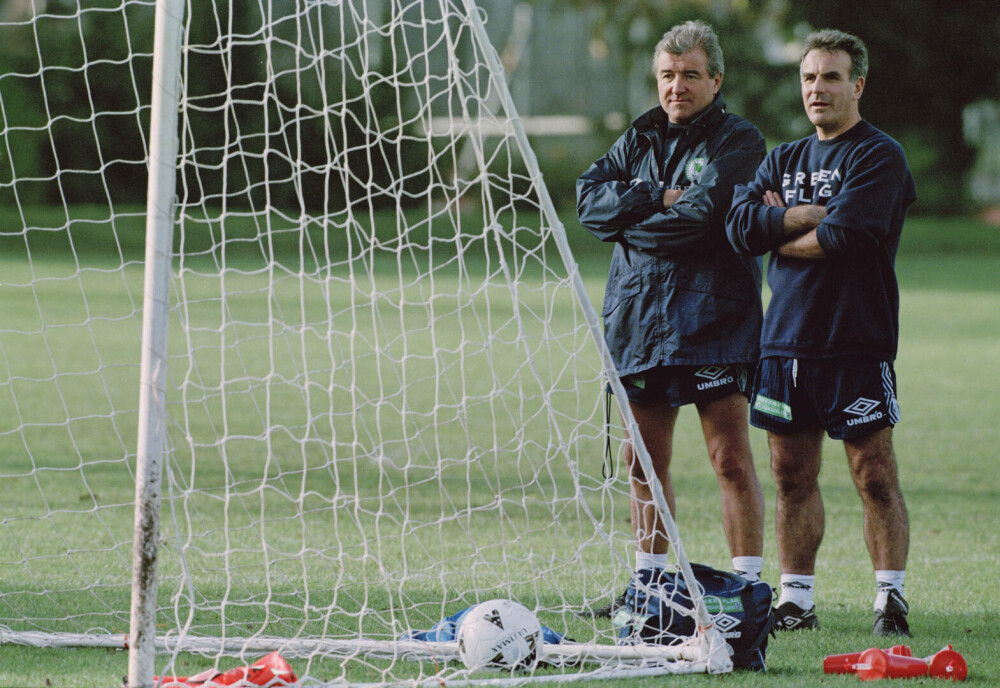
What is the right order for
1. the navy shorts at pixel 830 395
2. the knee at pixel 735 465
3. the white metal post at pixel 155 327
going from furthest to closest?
the knee at pixel 735 465, the navy shorts at pixel 830 395, the white metal post at pixel 155 327

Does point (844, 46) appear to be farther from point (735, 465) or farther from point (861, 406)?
point (735, 465)

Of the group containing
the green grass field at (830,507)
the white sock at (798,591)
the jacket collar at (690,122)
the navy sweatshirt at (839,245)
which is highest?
the jacket collar at (690,122)

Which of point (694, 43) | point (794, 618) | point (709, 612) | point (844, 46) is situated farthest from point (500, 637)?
point (844, 46)

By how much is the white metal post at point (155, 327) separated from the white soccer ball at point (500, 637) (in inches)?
38.6

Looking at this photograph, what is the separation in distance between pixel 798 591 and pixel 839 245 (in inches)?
47.5

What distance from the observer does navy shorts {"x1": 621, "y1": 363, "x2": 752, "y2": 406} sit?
4156 millimetres

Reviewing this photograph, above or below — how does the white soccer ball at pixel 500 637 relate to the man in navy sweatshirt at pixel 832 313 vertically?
below

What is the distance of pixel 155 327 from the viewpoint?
9.70ft

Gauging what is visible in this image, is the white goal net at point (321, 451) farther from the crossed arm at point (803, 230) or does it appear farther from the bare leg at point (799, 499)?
the crossed arm at point (803, 230)

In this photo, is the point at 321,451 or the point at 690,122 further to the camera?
the point at 321,451

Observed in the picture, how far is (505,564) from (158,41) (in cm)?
258

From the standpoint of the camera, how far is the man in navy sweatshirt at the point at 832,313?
4035 mm

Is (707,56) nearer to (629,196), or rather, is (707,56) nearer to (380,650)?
(629,196)

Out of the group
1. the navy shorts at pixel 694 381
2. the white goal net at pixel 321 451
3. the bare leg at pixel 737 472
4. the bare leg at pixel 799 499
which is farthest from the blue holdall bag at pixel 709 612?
the navy shorts at pixel 694 381
